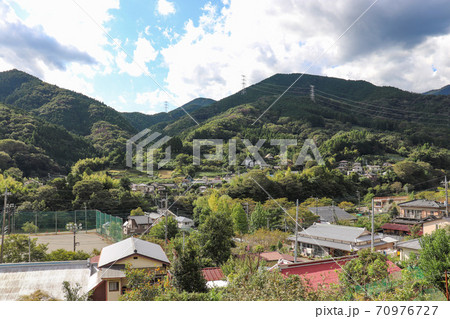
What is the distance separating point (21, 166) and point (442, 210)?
27218mm

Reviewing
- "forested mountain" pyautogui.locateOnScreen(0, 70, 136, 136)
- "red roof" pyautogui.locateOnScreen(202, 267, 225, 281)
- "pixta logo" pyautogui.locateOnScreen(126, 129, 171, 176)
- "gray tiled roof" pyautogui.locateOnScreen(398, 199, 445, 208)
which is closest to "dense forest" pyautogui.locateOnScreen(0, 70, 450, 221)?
"forested mountain" pyautogui.locateOnScreen(0, 70, 136, 136)

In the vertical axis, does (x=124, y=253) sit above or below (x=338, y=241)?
above

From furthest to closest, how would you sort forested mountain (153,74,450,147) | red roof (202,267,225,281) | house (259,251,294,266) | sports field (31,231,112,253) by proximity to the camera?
forested mountain (153,74,450,147), sports field (31,231,112,253), house (259,251,294,266), red roof (202,267,225,281)

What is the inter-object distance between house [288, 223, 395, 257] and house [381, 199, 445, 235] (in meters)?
4.08

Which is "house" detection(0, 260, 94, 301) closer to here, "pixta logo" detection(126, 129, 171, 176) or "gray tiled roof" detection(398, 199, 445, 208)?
"gray tiled roof" detection(398, 199, 445, 208)

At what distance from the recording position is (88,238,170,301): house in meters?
4.77

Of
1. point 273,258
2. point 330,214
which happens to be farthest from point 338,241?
point 330,214

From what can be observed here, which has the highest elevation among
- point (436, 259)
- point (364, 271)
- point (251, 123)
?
point (251, 123)

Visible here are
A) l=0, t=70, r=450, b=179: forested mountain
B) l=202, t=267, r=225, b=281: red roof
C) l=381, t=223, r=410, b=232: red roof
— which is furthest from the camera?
l=0, t=70, r=450, b=179: forested mountain

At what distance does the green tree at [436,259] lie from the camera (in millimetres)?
4039

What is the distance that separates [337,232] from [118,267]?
10.1 metres

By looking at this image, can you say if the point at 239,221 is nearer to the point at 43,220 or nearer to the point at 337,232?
the point at 337,232

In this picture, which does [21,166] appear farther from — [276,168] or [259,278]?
[259,278]

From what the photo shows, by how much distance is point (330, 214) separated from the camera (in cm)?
1702
